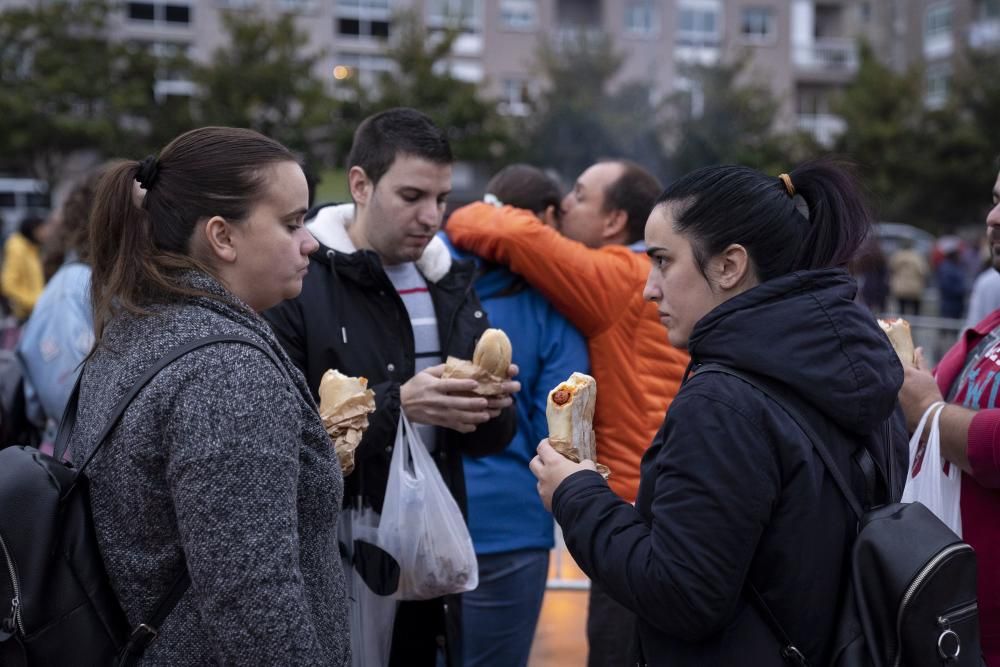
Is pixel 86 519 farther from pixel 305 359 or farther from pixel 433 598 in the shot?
pixel 433 598

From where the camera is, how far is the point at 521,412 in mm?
3521

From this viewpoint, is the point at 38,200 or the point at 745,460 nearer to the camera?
the point at 745,460

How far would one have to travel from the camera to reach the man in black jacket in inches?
107

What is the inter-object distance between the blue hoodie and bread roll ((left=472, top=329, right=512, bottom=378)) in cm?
65

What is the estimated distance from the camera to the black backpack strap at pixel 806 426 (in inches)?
70.0

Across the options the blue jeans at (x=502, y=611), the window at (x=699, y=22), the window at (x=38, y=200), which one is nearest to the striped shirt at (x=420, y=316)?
the blue jeans at (x=502, y=611)

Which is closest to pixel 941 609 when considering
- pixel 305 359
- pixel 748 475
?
pixel 748 475

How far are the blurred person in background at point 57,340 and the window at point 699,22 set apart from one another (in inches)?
1426

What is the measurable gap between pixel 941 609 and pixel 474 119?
69.8 feet

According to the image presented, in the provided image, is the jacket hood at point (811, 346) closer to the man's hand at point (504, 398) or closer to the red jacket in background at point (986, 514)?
the red jacket in background at point (986, 514)

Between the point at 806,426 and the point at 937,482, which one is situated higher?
the point at 806,426

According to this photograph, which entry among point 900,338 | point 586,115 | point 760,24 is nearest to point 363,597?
point 900,338

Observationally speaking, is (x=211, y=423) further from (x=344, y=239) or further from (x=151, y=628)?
(x=344, y=239)

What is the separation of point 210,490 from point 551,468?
69 cm
